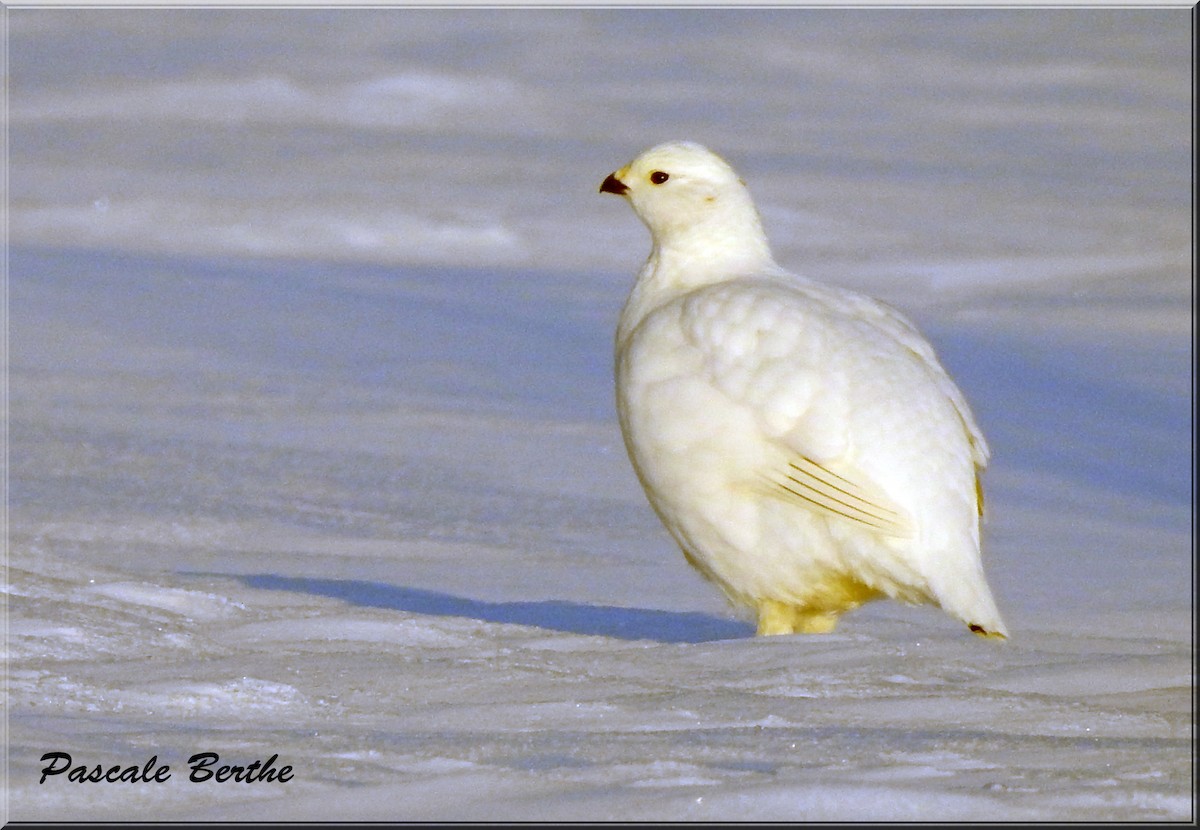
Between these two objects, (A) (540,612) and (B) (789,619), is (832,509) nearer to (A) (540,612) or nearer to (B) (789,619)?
(B) (789,619)

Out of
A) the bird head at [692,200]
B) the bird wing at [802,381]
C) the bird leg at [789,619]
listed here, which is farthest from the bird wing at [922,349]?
the bird leg at [789,619]

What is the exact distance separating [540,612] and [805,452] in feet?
4.15

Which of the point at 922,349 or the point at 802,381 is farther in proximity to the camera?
the point at 922,349

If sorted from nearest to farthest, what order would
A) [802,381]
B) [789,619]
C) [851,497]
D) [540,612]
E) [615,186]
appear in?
[851,497], [802,381], [789,619], [540,612], [615,186]

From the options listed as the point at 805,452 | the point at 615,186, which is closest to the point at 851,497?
the point at 805,452

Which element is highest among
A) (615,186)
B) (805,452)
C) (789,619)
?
(615,186)

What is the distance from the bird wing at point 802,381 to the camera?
499cm

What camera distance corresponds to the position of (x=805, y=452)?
5.02 meters

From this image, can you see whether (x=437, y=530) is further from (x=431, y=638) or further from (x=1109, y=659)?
(x=1109, y=659)

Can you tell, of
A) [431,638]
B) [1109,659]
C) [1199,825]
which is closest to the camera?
[1199,825]

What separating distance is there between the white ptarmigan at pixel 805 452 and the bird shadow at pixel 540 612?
32 cm

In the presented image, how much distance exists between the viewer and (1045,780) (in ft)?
11.2

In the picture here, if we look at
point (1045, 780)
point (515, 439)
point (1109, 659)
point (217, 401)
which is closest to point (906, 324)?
point (1109, 659)

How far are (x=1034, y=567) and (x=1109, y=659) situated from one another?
2.46 metres
